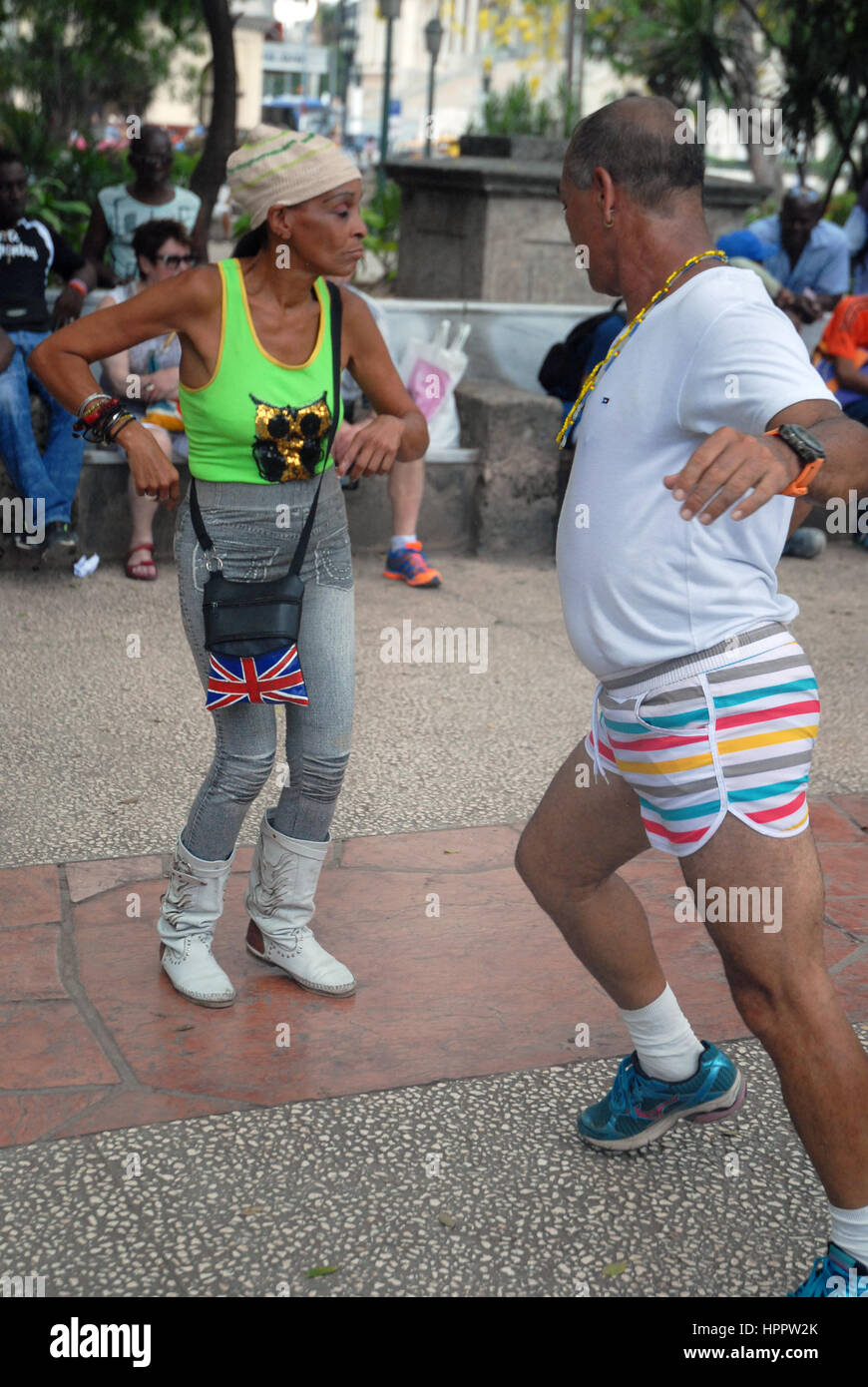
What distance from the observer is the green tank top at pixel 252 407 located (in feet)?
10.2

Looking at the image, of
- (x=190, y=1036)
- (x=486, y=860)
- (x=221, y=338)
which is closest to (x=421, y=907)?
(x=486, y=860)

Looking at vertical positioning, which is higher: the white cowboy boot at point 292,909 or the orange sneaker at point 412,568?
the white cowboy boot at point 292,909

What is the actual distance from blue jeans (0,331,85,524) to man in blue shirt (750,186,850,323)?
174 inches

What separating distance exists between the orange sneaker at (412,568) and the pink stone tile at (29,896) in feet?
10.9

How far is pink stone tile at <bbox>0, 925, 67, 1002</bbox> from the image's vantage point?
3.37 m

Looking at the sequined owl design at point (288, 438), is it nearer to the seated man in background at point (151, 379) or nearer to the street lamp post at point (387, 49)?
the seated man in background at point (151, 379)

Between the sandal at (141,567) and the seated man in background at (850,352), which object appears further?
the seated man in background at (850,352)

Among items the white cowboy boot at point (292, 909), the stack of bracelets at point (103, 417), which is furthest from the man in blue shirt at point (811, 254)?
the stack of bracelets at point (103, 417)

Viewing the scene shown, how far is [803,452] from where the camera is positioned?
195 cm

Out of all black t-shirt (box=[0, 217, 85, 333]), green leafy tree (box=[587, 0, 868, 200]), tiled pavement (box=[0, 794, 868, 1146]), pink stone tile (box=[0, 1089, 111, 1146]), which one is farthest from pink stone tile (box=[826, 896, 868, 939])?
green leafy tree (box=[587, 0, 868, 200])

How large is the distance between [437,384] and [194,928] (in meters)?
4.88

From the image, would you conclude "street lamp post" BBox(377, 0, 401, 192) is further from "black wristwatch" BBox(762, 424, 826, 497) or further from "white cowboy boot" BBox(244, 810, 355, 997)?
"black wristwatch" BBox(762, 424, 826, 497)

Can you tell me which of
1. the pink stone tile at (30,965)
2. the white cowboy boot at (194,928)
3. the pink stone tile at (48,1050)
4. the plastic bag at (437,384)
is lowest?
the pink stone tile at (30,965)

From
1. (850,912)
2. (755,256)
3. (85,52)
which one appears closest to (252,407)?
(850,912)
